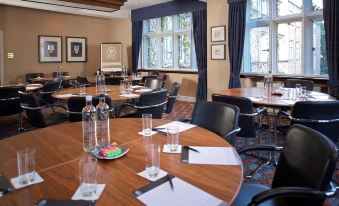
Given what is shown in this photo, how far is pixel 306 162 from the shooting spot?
1294 millimetres

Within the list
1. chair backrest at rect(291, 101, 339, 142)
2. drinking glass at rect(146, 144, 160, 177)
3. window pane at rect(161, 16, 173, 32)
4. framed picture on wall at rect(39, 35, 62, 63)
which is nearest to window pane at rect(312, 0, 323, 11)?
chair backrest at rect(291, 101, 339, 142)

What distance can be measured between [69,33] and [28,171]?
861cm

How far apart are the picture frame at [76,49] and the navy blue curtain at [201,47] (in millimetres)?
4016

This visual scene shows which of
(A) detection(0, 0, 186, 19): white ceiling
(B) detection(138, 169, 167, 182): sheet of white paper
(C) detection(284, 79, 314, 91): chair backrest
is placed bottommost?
(B) detection(138, 169, 167, 182): sheet of white paper

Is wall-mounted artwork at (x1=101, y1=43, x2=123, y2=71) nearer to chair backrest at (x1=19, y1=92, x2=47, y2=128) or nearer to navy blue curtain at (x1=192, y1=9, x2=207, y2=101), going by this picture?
navy blue curtain at (x1=192, y1=9, x2=207, y2=101)

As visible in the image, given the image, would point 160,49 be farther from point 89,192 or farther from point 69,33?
point 89,192

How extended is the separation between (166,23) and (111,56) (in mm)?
2211

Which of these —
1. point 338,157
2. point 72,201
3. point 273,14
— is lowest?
point 72,201

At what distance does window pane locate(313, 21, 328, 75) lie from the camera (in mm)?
5281

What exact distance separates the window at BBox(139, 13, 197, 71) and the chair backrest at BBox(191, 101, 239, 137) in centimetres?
573

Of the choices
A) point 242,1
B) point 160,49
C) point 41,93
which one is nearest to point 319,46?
point 242,1

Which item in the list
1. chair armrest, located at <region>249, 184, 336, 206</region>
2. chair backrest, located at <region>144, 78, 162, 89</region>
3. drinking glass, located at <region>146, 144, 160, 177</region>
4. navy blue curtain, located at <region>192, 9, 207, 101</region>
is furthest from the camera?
navy blue curtain, located at <region>192, 9, 207, 101</region>

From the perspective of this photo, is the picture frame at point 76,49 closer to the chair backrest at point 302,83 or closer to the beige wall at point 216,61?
the beige wall at point 216,61

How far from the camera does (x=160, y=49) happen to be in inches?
345
